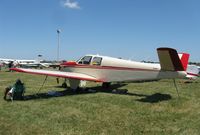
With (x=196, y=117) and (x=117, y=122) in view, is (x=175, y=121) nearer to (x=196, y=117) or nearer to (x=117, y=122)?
(x=196, y=117)

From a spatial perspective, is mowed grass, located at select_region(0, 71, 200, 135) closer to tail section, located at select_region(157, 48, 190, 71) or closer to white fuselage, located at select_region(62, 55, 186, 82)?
tail section, located at select_region(157, 48, 190, 71)

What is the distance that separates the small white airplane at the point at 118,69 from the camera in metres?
11.7

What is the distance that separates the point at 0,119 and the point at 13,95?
3628mm

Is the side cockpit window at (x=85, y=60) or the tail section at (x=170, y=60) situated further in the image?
the side cockpit window at (x=85, y=60)

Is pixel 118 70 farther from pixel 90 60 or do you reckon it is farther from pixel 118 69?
pixel 90 60

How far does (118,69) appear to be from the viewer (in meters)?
14.7

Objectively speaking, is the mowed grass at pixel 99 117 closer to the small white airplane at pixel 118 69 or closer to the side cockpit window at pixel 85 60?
the small white airplane at pixel 118 69

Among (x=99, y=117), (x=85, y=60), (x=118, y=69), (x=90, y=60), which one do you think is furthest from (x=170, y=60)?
(x=85, y=60)

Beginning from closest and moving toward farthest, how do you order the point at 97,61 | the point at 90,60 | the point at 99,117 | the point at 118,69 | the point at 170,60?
the point at 99,117 → the point at 170,60 → the point at 118,69 → the point at 97,61 → the point at 90,60

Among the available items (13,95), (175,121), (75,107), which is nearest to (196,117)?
(175,121)

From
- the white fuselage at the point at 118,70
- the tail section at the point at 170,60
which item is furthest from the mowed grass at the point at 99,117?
the white fuselage at the point at 118,70

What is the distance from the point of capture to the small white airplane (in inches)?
459

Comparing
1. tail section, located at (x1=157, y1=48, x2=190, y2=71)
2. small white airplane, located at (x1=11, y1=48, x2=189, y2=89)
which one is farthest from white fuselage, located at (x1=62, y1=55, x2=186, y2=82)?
tail section, located at (x1=157, y1=48, x2=190, y2=71)

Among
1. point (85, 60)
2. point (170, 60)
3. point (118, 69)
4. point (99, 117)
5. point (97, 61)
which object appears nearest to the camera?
point (99, 117)
